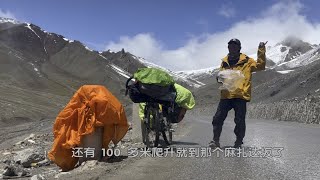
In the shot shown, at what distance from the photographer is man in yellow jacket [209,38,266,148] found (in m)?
9.17

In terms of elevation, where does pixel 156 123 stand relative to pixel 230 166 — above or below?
above

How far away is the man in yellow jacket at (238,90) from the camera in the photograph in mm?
9172

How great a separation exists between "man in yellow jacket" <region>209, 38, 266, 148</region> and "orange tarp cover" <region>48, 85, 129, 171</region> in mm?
→ 1937

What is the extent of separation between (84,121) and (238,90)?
9.28 feet

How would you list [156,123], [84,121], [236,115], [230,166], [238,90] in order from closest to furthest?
[230,166] < [84,121] < [238,90] < [236,115] < [156,123]

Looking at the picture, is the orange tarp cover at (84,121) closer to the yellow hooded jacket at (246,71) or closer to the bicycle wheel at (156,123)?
the bicycle wheel at (156,123)

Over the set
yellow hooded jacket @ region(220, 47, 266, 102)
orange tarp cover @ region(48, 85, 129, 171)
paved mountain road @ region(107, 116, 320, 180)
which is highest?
yellow hooded jacket @ region(220, 47, 266, 102)

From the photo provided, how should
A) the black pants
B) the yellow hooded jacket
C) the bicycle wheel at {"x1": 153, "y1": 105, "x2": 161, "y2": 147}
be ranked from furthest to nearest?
1. the bicycle wheel at {"x1": 153, "y1": 105, "x2": 161, "y2": 147}
2. the black pants
3. the yellow hooded jacket

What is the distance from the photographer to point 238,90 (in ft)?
30.1

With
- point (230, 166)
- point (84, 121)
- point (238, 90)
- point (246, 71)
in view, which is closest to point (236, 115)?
point (238, 90)

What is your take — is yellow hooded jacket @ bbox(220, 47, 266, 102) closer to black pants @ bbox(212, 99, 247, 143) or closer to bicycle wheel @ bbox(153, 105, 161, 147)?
black pants @ bbox(212, 99, 247, 143)

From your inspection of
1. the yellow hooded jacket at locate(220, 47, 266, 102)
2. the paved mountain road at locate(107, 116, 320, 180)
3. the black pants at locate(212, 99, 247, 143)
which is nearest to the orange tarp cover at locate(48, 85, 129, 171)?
the paved mountain road at locate(107, 116, 320, 180)

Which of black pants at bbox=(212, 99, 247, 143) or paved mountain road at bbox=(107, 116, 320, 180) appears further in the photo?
black pants at bbox=(212, 99, 247, 143)

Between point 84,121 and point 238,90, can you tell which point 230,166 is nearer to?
point 238,90
